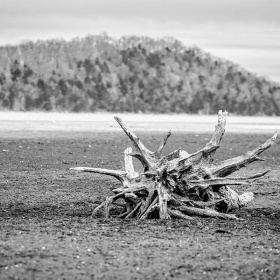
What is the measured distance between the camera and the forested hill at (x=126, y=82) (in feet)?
236

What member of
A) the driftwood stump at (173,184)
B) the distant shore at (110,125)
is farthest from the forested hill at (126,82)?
the driftwood stump at (173,184)

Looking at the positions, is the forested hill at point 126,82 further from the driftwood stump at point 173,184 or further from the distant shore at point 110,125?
the driftwood stump at point 173,184

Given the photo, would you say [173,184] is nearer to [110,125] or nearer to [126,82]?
[110,125]

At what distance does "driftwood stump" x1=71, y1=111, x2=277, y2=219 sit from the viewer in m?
9.85

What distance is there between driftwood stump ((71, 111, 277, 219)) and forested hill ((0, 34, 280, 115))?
2216 inches

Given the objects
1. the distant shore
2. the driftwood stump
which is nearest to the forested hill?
the distant shore

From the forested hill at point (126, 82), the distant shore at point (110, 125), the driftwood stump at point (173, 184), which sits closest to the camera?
the driftwood stump at point (173, 184)

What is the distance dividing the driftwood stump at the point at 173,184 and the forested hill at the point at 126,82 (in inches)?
2216

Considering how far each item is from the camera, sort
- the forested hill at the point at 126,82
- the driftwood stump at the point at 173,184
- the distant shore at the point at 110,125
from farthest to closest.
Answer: the forested hill at the point at 126,82, the distant shore at the point at 110,125, the driftwood stump at the point at 173,184

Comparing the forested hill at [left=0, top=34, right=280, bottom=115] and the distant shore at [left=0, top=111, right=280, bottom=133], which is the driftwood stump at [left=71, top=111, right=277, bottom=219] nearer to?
the distant shore at [left=0, top=111, right=280, bottom=133]

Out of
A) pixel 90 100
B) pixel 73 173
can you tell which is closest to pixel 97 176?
pixel 73 173

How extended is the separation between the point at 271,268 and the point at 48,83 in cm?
6854

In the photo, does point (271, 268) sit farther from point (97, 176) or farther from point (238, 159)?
point (97, 176)

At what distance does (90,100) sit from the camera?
7250 cm
